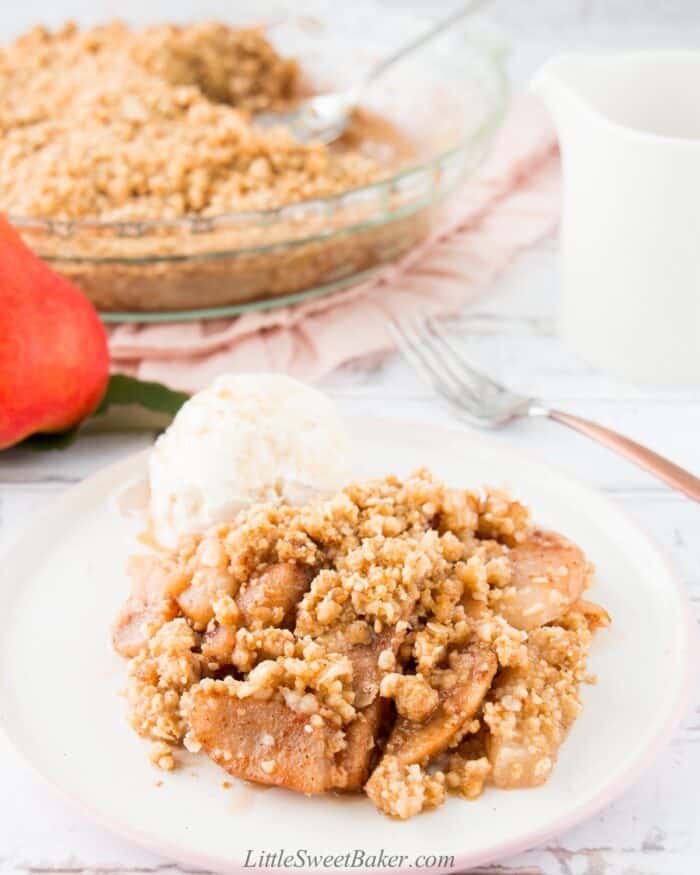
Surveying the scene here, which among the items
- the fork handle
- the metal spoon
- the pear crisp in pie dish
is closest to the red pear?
the pear crisp in pie dish

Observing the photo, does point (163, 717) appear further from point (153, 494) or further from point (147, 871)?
point (153, 494)

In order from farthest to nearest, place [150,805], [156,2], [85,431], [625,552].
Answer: [156,2], [85,431], [625,552], [150,805]

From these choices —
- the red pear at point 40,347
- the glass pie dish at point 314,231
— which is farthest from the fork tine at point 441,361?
the red pear at point 40,347

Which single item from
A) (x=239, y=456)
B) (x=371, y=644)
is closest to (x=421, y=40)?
(x=239, y=456)

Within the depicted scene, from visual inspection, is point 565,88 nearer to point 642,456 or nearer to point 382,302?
point 382,302

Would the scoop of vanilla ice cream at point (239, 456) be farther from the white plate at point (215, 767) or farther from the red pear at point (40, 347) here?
the red pear at point (40, 347)

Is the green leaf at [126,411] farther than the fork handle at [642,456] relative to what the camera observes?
Yes

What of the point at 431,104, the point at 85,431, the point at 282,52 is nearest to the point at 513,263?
the point at 431,104
